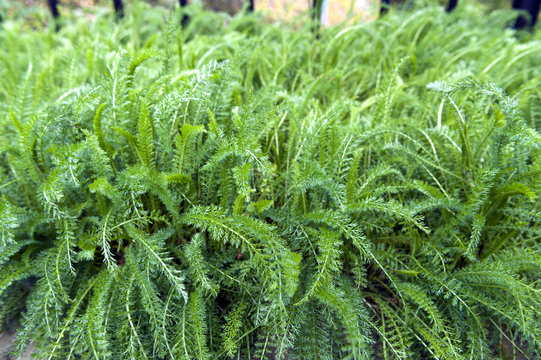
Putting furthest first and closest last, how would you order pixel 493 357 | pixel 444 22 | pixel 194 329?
1. pixel 444 22
2. pixel 493 357
3. pixel 194 329

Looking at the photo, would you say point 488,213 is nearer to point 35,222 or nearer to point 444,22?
point 35,222

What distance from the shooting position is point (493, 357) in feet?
3.78

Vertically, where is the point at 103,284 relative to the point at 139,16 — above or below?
below

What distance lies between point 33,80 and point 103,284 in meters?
1.54

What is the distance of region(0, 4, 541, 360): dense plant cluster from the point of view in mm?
1058

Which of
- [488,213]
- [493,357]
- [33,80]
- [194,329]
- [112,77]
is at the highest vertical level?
[112,77]

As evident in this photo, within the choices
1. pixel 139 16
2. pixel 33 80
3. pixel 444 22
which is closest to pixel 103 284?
pixel 33 80

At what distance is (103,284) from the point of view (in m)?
1.12

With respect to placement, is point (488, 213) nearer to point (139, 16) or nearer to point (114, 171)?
point (114, 171)

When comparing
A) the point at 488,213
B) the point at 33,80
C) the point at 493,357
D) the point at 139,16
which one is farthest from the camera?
the point at 139,16

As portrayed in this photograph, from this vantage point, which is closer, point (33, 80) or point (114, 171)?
point (114, 171)

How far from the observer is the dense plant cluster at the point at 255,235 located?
41.6 inches

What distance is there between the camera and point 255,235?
3.47ft

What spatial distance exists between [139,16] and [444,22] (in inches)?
96.7
